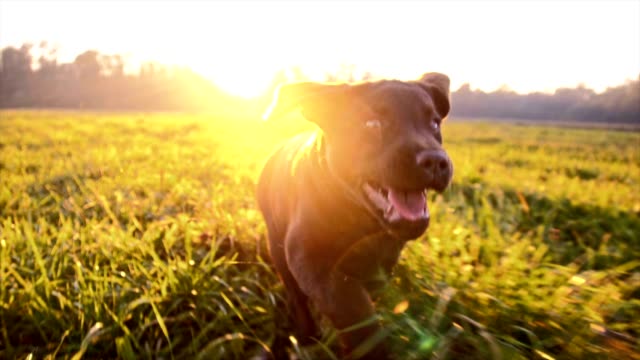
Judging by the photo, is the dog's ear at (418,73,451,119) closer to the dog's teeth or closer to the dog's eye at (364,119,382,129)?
the dog's eye at (364,119,382,129)

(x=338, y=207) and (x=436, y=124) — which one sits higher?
(x=436, y=124)

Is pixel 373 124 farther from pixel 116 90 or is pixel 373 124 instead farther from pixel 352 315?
pixel 116 90

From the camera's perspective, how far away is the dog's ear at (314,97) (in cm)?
249

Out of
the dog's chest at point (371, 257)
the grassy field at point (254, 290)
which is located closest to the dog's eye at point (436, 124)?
the dog's chest at point (371, 257)

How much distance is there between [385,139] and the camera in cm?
226

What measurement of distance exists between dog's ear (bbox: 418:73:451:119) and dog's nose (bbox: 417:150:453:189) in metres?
0.58

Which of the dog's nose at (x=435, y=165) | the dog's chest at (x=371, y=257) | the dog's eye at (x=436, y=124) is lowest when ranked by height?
the dog's chest at (x=371, y=257)

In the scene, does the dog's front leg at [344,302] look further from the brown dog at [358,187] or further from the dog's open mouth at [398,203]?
the dog's open mouth at [398,203]

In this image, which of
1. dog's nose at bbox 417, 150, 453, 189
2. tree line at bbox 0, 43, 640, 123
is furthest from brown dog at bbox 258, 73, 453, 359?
tree line at bbox 0, 43, 640, 123

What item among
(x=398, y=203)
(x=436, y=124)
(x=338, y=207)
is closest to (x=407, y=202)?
(x=398, y=203)

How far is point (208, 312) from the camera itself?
8.83 feet

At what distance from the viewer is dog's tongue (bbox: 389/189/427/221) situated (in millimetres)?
A: 2145

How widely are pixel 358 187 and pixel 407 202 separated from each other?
269 mm

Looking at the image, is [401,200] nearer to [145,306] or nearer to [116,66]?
[145,306]
